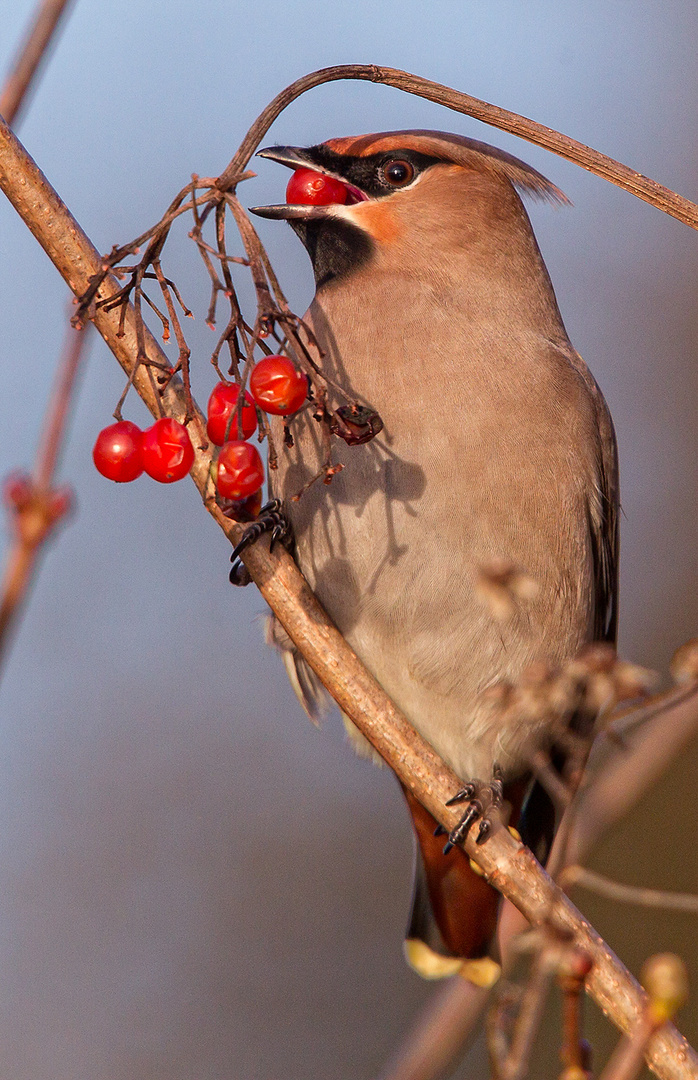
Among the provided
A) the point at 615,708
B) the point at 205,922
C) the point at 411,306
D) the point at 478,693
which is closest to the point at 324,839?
the point at 205,922

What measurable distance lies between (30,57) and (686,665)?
1.15 m

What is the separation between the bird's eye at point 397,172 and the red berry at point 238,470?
1.37m

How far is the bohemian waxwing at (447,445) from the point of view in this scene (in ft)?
9.28

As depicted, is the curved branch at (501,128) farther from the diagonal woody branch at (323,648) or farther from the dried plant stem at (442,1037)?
the dried plant stem at (442,1037)

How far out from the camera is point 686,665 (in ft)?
5.08

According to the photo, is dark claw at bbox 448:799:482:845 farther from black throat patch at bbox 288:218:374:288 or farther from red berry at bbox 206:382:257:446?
black throat patch at bbox 288:218:374:288

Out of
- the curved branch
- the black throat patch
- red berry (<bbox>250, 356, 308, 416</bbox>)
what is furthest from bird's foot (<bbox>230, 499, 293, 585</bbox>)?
the curved branch

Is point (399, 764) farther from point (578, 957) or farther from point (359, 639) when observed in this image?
point (578, 957)

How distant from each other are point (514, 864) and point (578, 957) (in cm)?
98

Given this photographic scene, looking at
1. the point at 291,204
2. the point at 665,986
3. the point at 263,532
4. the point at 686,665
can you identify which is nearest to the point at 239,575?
the point at 263,532

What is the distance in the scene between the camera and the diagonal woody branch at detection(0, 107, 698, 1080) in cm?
194

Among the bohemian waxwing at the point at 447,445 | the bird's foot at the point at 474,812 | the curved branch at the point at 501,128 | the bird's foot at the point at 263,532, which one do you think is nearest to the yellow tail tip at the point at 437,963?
the bohemian waxwing at the point at 447,445

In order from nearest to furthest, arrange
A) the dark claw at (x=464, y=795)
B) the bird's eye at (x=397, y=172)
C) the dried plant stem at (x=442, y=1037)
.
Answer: the dried plant stem at (x=442, y=1037), the dark claw at (x=464, y=795), the bird's eye at (x=397, y=172)

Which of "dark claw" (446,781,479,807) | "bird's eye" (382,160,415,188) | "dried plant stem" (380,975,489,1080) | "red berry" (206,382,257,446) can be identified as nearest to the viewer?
"dried plant stem" (380,975,489,1080)
